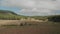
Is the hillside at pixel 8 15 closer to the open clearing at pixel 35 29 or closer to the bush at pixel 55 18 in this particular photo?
the open clearing at pixel 35 29

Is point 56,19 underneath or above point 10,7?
underneath

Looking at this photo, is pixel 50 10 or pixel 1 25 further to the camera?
pixel 50 10

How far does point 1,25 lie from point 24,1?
511mm

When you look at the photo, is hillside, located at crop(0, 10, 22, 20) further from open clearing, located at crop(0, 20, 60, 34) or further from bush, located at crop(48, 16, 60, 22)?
bush, located at crop(48, 16, 60, 22)

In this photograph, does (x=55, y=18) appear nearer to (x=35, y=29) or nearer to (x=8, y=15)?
(x=35, y=29)

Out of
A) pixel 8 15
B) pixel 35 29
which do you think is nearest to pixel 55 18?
pixel 35 29

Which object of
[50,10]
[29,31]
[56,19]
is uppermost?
[50,10]

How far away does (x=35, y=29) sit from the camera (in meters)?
2.14

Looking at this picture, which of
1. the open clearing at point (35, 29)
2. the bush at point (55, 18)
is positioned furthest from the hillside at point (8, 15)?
the bush at point (55, 18)

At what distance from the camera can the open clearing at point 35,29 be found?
207 centimetres

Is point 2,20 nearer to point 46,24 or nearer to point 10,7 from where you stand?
point 10,7

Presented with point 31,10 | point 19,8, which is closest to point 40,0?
point 31,10

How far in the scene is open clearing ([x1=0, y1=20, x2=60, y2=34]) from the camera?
81.6 inches

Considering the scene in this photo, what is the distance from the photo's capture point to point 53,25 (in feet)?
7.17
